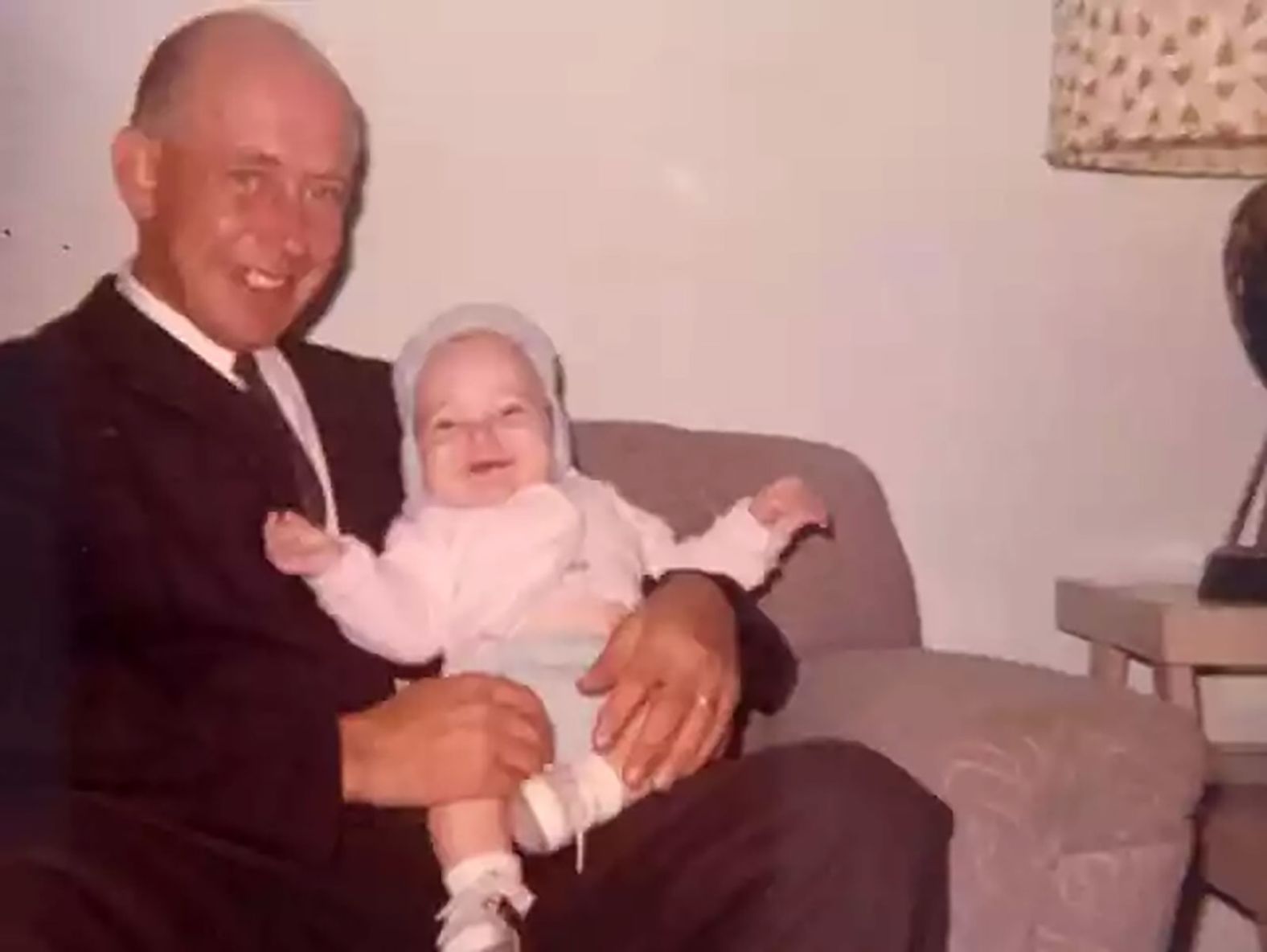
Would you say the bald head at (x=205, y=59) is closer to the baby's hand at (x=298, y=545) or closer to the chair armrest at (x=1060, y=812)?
the baby's hand at (x=298, y=545)

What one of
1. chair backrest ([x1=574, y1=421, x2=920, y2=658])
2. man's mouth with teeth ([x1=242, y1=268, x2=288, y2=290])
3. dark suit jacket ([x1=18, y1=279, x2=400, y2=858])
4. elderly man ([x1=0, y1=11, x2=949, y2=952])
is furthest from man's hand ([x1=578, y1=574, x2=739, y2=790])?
man's mouth with teeth ([x1=242, y1=268, x2=288, y2=290])

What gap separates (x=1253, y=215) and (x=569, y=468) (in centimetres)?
85

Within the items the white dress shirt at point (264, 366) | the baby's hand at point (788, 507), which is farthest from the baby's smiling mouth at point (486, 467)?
the baby's hand at point (788, 507)

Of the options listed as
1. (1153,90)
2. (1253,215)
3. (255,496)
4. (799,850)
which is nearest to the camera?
(799,850)

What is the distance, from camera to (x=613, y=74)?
2107 millimetres

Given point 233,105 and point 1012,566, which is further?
point 1012,566

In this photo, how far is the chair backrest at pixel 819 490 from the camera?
189 centimetres

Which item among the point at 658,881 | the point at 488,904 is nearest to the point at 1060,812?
the point at 658,881

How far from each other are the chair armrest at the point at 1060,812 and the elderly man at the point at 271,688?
0.07 meters

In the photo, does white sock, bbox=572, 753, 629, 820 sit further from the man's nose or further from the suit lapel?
the man's nose

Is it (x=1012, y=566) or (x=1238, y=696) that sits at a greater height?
(x=1012, y=566)

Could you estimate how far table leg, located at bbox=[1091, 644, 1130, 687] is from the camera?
2125mm

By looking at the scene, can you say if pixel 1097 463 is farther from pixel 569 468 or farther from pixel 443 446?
pixel 443 446

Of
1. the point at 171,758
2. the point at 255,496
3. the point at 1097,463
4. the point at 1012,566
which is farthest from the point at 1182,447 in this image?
the point at 171,758
